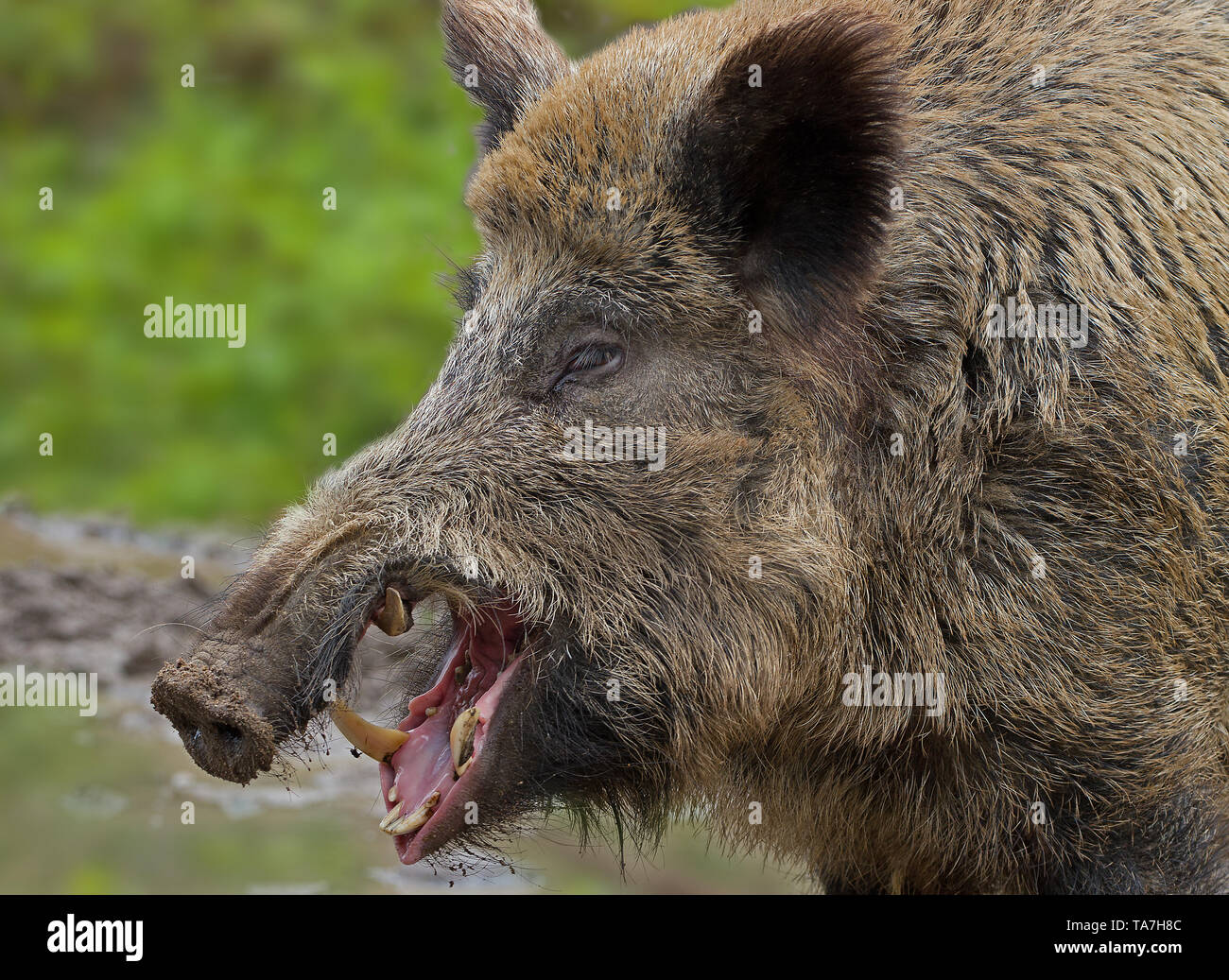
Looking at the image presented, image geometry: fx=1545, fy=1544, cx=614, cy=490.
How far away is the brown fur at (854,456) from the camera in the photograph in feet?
14.8

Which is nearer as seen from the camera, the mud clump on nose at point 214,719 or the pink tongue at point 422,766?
the mud clump on nose at point 214,719

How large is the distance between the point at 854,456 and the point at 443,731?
1.48m

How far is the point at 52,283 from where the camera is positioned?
12.2 metres

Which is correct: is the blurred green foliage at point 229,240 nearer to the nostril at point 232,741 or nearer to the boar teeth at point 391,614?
A: the boar teeth at point 391,614

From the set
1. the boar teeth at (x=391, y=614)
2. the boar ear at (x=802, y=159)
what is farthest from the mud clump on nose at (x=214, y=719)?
the boar ear at (x=802, y=159)

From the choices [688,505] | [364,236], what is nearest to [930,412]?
[688,505]

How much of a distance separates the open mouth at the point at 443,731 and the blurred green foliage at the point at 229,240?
617 centimetres

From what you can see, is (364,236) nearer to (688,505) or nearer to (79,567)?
(79,567)

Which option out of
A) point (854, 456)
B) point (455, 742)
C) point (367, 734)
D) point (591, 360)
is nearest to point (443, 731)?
point (455, 742)

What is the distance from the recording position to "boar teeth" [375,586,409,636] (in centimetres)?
427

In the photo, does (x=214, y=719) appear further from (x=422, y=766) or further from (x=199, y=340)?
(x=199, y=340)

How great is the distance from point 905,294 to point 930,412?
0.36 metres
